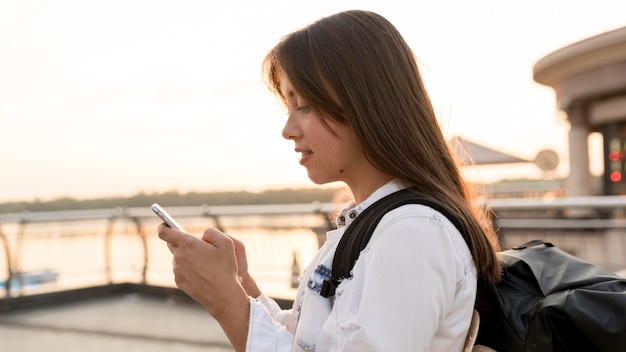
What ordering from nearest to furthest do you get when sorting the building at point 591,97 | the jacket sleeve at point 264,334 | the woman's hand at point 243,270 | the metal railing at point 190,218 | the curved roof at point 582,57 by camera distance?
1. the jacket sleeve at point 264,334
2. the woman's hand at point 243,270
3. the metal railing at point 190,218
4. the curved roof at point 582,57
5. the building at point 591,97

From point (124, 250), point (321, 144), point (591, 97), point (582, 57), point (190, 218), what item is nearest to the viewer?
point (321, 144)

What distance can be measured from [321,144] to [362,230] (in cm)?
24

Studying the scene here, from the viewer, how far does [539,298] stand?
1406mm

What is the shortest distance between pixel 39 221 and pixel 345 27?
24.0 feet

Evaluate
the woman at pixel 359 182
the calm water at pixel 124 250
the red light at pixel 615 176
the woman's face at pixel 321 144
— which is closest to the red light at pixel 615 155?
the red light at pixel 615 176

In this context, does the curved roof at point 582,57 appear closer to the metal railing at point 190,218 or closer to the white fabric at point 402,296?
the metal railing at point 190,218

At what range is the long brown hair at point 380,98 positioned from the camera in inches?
55.6

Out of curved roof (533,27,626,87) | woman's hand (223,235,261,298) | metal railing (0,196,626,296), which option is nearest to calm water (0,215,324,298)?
metal railing (0,196,626,296)

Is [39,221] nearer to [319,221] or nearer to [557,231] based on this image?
[319,221]

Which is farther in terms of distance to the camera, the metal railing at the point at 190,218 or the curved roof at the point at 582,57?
the curved roof at the point at 582,57

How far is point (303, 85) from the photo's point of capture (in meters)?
1.47

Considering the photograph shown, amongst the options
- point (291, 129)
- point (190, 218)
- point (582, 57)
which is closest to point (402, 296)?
point (291, 129)

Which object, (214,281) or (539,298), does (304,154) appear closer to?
(214,281)

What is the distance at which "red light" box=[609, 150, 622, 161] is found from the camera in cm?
1523
